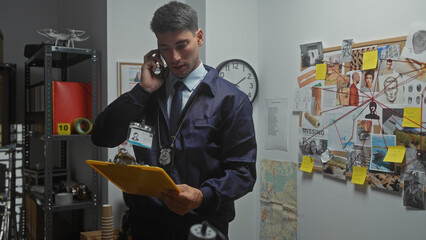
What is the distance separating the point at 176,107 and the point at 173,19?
1.02ft

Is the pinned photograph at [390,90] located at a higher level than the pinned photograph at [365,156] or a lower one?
higher

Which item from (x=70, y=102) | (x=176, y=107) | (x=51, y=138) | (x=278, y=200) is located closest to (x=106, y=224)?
(x=51, y=138)

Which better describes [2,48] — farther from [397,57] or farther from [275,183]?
[397,57]

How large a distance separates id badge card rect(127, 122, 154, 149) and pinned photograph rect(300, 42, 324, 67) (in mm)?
1380

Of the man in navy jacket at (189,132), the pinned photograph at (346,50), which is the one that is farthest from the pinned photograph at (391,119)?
the man in navy jacket at (189,132)

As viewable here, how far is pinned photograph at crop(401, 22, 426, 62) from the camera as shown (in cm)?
186

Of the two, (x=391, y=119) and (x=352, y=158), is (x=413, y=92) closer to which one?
(x=391, y=119)

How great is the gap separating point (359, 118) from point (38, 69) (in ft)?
9.41

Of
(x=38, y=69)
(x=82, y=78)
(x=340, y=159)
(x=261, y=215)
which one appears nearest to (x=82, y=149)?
(x=82, y=78)

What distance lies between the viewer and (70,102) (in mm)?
2652

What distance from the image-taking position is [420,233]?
6.16ft

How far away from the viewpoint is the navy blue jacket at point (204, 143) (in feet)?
4.58

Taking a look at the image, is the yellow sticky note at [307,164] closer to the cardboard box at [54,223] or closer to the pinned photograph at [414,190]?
the pinned photograph at [414,190]

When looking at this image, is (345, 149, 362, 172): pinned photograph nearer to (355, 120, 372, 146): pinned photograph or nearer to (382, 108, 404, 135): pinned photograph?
(355, 120, 372, 146): pinned photograph
